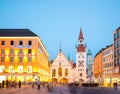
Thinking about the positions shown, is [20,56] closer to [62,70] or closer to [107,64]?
[107,64]

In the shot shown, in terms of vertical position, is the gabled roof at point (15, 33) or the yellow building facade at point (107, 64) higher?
the gabled roof at point (15, 33)

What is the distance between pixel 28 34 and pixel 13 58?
33.5 ft

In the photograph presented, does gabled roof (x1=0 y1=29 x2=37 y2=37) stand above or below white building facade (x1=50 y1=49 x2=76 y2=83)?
above

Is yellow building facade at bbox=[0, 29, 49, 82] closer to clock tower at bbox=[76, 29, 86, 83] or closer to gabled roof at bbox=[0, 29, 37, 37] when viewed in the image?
gabled roof at bbox=[0, 29, 37, 37]

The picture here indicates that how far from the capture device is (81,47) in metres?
196

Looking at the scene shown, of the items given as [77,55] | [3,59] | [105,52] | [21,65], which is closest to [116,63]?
[105,52]

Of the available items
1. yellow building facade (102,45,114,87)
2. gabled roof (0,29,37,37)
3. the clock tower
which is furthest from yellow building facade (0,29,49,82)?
the clock tower

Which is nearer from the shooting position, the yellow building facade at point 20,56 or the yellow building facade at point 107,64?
the yellow building facade at point 20,56

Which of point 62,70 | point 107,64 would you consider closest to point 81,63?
point 62,70

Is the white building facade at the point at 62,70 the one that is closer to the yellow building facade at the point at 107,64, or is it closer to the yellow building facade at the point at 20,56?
the yellow building facade at the point at 107,64

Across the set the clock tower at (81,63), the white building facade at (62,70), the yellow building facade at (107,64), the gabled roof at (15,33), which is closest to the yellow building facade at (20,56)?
the gabled roof at (15,33)

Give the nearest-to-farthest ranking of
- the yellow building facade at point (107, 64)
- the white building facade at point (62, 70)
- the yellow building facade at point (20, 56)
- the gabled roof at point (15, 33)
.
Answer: the yellow building facade at point (20, 56)
the gabled roof at point (15, 33)
the yellow building facade at point (107, 64)
the white building facade at point (62, 70)

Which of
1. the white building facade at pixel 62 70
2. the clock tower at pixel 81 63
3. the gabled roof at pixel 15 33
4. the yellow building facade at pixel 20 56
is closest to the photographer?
the yellow building facade at pixel 20 56

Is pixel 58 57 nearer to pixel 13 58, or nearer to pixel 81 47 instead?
pixel 81 47
